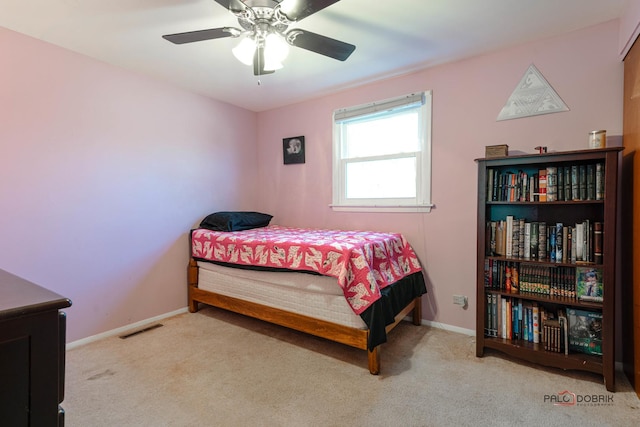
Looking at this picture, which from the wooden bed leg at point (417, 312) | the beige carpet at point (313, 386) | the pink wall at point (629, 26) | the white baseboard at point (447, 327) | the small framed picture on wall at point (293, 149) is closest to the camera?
the beige carpet at point (313, 386)

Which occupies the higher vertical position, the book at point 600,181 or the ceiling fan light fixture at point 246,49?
the ceiling fan light fixture at point 246,49

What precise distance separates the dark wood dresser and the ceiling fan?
1.46 m

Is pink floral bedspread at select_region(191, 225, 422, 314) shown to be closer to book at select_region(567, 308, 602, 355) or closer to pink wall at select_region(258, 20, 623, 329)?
pink wall at select_region(258, 20, 623, 329)

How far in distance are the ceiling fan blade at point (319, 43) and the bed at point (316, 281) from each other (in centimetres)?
126

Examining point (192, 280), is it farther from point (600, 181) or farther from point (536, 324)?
point (600, 181)

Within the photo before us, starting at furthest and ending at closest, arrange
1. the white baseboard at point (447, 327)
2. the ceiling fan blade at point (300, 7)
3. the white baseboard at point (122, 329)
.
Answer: the white baseboard at point (447, 327), the white baseboard at point (122, 329), the ceiling fan blade at point (300, 7)

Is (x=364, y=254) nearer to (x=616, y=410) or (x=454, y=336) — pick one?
(x=454, y=336)

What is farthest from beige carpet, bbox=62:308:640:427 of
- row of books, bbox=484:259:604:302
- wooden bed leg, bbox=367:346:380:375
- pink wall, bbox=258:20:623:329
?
pink wall, bbox=258:20:623:329

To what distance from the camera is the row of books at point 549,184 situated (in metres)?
1.88

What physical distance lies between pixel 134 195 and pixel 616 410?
3693mm

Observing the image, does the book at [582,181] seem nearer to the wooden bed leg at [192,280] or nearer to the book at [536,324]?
the book at [536,324]

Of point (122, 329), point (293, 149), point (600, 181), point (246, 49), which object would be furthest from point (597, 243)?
point (122, 329)

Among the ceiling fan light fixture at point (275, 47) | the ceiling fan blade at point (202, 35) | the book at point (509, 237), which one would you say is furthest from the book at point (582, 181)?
the ceiling fan blade at point (202, 35)

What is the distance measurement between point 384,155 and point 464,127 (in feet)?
2.49
